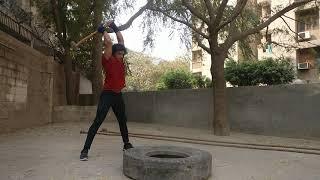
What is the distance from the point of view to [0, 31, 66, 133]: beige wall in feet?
31.4

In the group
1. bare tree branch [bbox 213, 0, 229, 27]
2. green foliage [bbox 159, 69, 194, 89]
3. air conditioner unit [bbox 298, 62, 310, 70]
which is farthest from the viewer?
air conditioner unit [bbox 298, 62, 310, 70]

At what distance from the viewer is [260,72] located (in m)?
21.2

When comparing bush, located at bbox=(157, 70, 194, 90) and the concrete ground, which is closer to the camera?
the concrete ground

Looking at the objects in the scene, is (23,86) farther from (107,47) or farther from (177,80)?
(177,80)

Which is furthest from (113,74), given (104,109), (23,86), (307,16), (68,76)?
(68,76)

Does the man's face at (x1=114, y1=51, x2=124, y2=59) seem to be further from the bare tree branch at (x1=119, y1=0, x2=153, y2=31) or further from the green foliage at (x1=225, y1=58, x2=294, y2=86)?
the green foliage at (x1=225, y1=58, x2=294, y2=86)

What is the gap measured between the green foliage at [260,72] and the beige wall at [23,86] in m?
11.6

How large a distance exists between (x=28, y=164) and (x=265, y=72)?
57.9ft

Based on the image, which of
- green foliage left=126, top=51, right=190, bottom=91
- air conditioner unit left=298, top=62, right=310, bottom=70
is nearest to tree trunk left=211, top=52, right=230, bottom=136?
air conditioner unit left=298, top=62, right=310, bottom=70

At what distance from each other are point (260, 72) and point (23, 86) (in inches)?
539

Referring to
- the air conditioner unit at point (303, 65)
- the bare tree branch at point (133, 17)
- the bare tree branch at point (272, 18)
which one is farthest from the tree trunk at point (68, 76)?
the air conditioner unit at point (303, 65)

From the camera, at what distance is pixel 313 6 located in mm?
11422

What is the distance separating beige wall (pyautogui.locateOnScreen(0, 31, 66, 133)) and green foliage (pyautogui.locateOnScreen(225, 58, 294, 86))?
38.1 feet

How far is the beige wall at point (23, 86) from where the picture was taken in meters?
9.57
